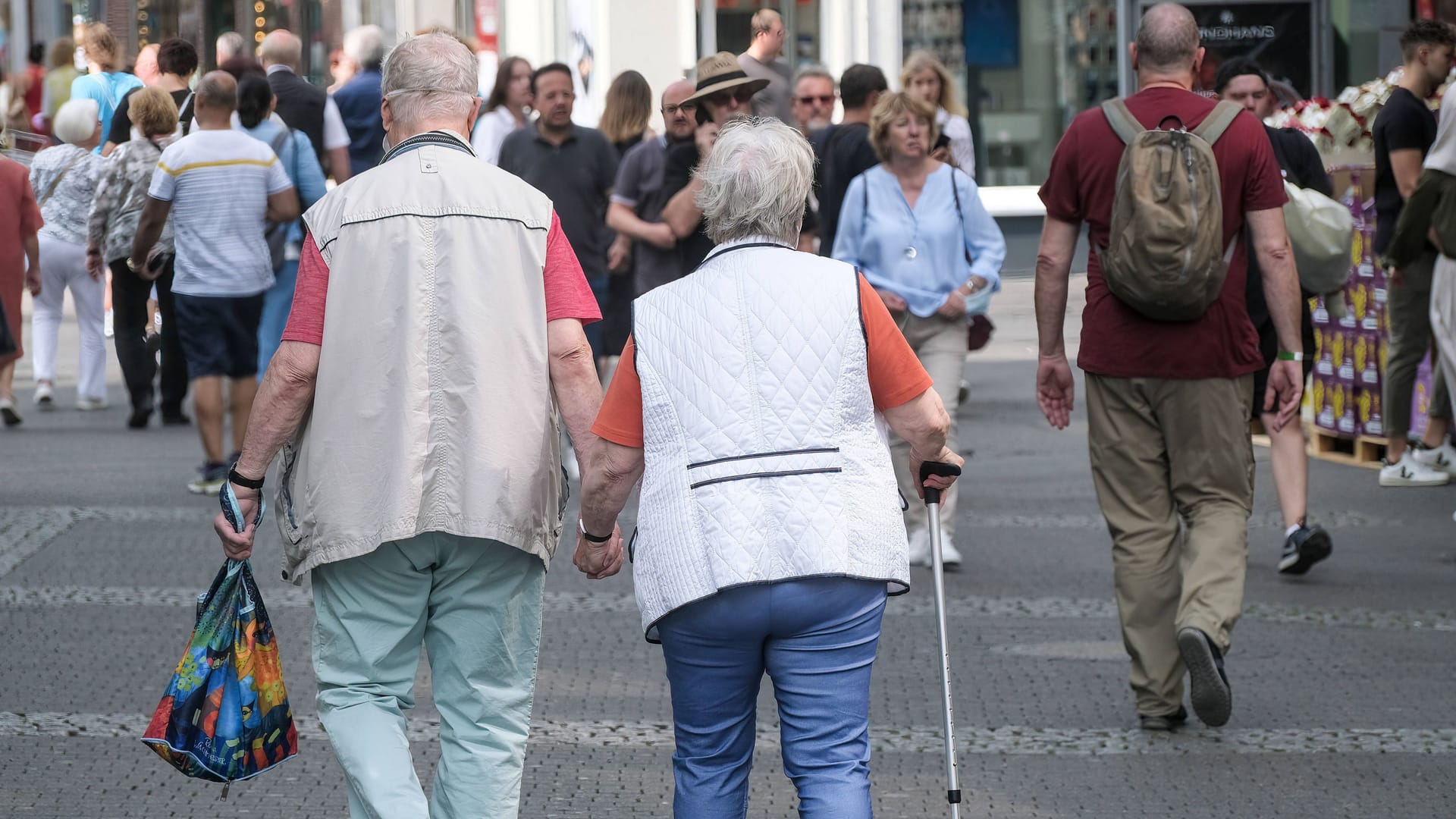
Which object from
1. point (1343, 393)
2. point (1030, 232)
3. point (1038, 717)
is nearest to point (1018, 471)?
point (1343, 393)

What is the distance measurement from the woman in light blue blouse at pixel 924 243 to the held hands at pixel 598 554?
3953 millimetres

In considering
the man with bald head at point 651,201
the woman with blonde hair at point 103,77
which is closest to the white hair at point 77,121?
the woman with blonde hair at point 103,77

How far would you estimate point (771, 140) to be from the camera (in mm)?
3961

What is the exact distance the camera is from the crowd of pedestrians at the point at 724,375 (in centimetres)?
382

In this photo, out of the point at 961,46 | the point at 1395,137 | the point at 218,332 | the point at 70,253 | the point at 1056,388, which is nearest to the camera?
the point at 1056,388

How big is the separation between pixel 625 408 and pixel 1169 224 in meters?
2.16

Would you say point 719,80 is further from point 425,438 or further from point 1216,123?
point 425,438

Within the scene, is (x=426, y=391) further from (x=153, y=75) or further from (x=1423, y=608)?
(x=153, y=75)

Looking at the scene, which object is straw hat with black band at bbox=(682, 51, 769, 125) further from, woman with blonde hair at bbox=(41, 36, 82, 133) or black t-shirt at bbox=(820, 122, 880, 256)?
woman with blonde hair at bbox=(41, 36, 82, 133)

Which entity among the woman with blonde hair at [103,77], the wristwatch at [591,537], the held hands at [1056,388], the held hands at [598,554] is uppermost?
the woman with blonde hair at [103,77]

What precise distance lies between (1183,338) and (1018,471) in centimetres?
512

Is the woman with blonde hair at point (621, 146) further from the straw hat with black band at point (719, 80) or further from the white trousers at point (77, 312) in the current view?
the white trousers at point (77, 312)

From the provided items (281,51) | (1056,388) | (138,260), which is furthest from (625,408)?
(281,51)

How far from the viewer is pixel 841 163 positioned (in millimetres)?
9398
